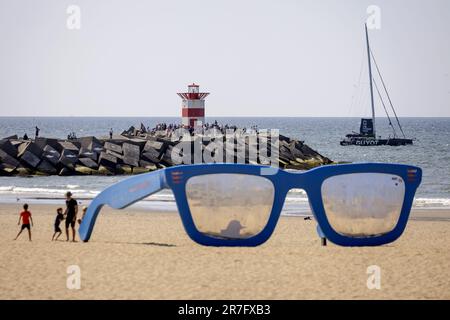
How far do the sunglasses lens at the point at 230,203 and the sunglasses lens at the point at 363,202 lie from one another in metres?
0.65

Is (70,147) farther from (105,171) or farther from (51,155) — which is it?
(105,171)

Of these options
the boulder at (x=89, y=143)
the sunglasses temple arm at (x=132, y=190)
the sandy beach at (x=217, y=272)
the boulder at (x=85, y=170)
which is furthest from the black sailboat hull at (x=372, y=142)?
the sunglasses temple arm at (x=132, y=190)

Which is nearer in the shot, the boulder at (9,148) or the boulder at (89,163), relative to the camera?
the boulder at (89,163)

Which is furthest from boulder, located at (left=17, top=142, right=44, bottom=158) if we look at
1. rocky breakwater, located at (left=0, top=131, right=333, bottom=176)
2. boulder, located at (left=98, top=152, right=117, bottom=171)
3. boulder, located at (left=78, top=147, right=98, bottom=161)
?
boulder, located at (left=98, top=152, right=117, bottom=171)

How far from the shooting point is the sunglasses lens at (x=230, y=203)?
7.67m

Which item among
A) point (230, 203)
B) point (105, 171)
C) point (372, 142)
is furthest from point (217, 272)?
point (372, 142)

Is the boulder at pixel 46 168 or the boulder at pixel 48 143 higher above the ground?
the boulder at pixel 48 143

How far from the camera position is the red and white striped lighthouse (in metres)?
44.8

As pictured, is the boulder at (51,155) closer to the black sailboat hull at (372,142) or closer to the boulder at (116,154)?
the boulder at (116,154)

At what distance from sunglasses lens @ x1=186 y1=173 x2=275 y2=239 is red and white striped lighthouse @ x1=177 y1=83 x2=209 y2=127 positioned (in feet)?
122

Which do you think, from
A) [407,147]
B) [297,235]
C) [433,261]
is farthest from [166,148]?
[407,147]
